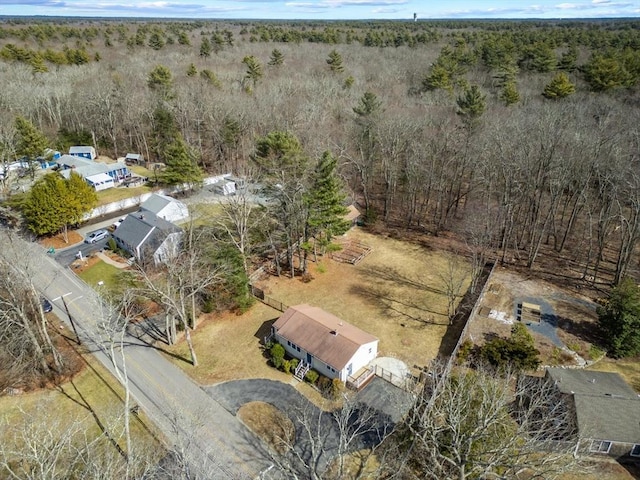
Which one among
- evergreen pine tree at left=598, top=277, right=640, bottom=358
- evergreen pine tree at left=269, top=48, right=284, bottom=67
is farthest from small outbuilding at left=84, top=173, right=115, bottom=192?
evergreen pine tree at left=598, top=277, right=640, bottom=358

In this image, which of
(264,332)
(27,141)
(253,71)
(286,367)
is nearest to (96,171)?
(27,141)

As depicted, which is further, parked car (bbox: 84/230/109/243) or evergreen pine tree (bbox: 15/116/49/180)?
evergreen pine tree (bbox: 15/116/49/180)

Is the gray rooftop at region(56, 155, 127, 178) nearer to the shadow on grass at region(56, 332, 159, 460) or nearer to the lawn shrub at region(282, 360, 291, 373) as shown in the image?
the shadow on grass at region(56, 332, 159, 460)

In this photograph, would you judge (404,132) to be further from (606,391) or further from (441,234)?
(606,391)

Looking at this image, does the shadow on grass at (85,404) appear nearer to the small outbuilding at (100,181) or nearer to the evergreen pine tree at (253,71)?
the small outbuilding at (100,181)

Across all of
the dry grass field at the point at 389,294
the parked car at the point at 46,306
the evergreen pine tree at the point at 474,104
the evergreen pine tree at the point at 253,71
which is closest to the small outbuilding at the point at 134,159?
the evergreen pine tree at the point at 253,71

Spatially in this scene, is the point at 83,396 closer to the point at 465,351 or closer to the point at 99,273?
the point at 99,273
